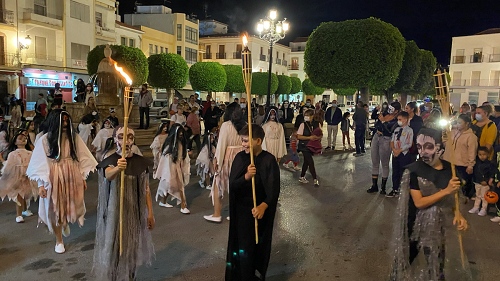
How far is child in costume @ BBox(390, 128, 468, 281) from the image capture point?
12.0 ft

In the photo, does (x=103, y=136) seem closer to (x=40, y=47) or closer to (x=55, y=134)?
(x=55, y=134)

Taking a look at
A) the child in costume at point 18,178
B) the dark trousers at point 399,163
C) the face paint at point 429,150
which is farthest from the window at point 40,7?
the face paint at point 429,150

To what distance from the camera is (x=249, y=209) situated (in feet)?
13.1

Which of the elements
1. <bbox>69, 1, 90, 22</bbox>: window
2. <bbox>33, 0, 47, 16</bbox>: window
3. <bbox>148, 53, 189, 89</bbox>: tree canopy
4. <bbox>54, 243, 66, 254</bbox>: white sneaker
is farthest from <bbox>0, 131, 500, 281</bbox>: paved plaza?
<bbox>69, 1, 90, 22</bbox>: window

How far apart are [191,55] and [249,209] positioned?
161 feet

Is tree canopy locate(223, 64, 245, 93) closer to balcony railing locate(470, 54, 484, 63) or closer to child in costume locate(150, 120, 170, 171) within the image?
balcony railing locate(470, 54, 484, 63)

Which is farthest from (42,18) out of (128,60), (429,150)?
(429,150)

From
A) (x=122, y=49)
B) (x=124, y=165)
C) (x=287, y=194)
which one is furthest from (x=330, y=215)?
(x=122, y=49)

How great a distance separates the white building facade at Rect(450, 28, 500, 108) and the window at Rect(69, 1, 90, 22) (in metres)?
45.3

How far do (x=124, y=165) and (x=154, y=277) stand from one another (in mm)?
1632

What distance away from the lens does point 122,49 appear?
27.4 metres

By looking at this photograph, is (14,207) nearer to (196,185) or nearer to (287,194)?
(196,185)

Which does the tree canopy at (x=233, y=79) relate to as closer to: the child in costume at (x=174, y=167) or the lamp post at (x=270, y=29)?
the lamp post at (x=270, y=29)

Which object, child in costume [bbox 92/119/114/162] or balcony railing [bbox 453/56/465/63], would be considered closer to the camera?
child in costume [bbox 92/119/114/162]
